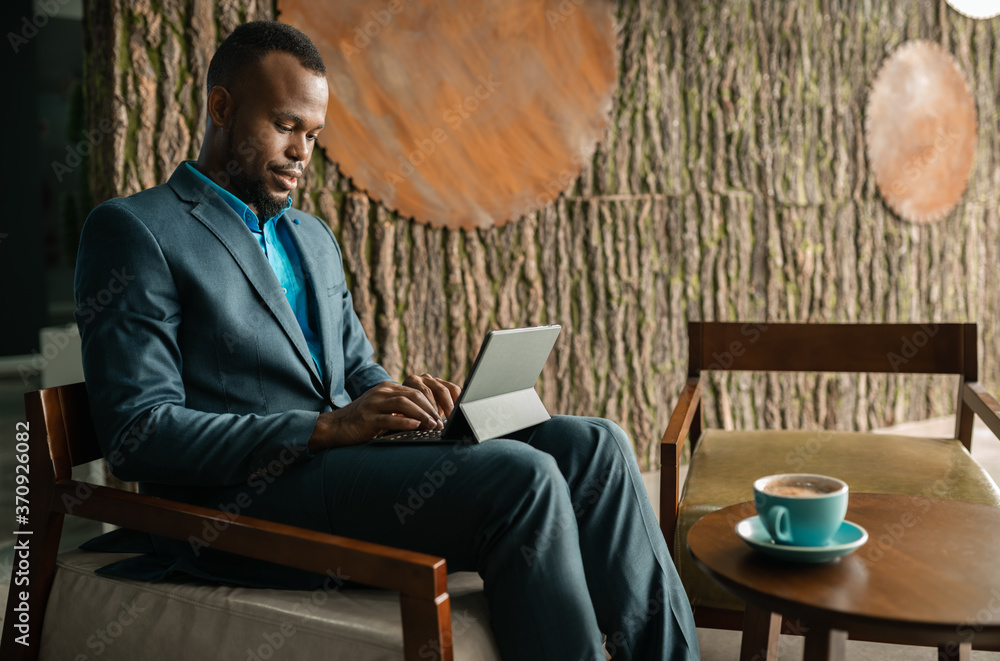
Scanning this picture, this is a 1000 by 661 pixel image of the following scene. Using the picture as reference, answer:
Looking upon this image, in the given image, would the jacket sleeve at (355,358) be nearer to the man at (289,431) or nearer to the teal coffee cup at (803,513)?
the man at (289,431)

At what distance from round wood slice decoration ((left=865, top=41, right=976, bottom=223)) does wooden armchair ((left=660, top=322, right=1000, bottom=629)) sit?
2008 millimetres

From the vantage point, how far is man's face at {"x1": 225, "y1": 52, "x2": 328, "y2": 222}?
5.01ft

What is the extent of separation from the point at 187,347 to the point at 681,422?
3.56ft

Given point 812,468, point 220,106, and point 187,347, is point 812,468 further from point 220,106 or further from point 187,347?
point 220,106

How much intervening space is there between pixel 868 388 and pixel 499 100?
98.9 inches

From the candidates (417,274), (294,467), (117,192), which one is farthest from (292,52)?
(417,274)

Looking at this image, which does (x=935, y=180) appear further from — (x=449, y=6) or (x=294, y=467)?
(x=294, y=467)

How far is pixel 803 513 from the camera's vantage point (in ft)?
3.59

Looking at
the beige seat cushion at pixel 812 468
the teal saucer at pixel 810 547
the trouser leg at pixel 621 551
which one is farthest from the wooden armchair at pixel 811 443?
the teal saucer at pixel 810 547

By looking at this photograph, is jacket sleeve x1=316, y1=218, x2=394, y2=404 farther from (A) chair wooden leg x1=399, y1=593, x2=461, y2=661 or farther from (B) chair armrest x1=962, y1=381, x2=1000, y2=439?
(B) chair armrest x1=962, y1=381, x2=1000, y2=439

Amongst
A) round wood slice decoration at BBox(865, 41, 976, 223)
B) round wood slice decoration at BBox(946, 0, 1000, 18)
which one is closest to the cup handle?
round wood slice decoration at BBox(865, 41, 976, 223)

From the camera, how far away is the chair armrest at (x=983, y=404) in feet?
6.03

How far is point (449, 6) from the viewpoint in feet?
9.38

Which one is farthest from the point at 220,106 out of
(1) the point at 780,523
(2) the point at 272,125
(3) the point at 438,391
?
(1) the point at 780,523
